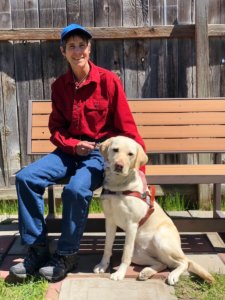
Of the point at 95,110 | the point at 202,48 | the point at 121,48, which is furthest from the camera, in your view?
the point at 121,48

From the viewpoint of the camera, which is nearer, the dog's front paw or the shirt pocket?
the dog's front paw

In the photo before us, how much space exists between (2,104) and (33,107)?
0.63 m

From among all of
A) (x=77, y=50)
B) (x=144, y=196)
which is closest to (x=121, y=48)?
(x=77, y=50)

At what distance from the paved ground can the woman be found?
0.16 metres

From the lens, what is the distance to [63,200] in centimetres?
311

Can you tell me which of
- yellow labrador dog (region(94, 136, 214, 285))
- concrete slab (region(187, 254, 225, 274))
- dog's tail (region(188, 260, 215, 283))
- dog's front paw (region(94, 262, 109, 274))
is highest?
yellow labrador dog (region(94, 136, 214, 285))

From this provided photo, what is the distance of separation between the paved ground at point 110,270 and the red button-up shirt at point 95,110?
959 millimetres

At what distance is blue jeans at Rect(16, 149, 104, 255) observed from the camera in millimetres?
3086

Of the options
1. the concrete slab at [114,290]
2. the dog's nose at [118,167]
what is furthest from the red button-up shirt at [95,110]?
the concrete slab at [114,290]

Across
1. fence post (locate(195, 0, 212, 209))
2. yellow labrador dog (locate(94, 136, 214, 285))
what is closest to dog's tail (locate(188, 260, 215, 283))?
yellow labrador dog (locate(94, 136, 214, 285))

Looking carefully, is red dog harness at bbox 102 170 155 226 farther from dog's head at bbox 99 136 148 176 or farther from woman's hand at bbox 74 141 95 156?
woman's hand at bbox 74 141 95 156

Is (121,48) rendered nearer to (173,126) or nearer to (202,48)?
(202,48)

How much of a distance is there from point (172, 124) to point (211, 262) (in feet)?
4.58

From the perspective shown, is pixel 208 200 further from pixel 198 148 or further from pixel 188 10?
pixel 188 10
